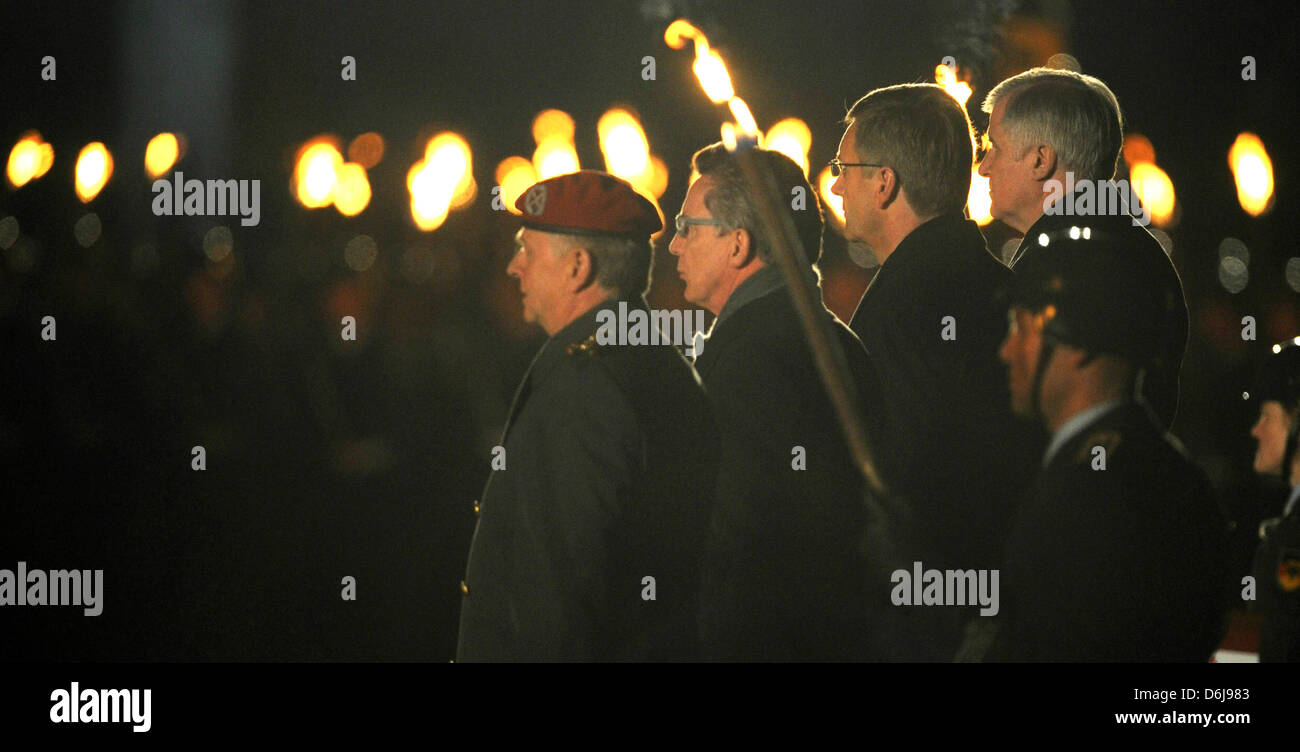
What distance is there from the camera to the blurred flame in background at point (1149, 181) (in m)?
5.61

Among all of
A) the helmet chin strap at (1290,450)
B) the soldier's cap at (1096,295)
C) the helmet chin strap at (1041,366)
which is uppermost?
the soldier's cap at (1096,295)

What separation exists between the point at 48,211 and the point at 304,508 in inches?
62.7

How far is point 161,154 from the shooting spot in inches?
212


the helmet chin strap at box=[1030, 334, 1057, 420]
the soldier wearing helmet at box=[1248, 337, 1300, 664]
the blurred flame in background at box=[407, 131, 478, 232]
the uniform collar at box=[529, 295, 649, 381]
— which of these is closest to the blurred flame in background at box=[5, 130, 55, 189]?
the blurred flame in background at box=[407, 131, 478, 232]

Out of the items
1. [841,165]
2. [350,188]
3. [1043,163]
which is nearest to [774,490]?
[841,165]

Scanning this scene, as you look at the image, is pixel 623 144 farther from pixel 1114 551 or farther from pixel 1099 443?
pixel 1114 551

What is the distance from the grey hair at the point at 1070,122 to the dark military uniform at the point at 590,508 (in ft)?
4.47

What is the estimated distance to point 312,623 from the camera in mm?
5027

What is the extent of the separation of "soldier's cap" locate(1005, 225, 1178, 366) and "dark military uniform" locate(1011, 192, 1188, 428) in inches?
0.9

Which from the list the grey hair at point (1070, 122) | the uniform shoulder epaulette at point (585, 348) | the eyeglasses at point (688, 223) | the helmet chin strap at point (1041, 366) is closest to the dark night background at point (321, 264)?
the grey hair at point (1070, 122)

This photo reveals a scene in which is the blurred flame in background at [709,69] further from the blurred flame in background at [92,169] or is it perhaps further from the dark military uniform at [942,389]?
the blurred flame in background at [92,169]

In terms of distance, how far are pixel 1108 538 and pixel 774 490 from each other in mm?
1011
